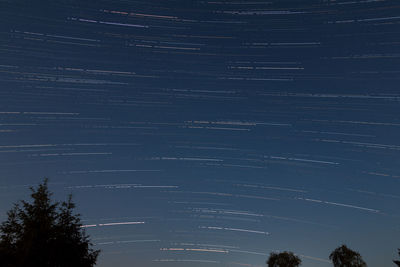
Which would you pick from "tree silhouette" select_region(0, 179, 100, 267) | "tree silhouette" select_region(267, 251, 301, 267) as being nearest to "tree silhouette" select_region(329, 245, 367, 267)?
"tree silhouette" select_region(267, 251, 301, 267)

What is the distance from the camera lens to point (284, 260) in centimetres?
5984

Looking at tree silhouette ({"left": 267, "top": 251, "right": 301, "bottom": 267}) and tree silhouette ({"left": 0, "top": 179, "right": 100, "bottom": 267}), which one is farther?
tree silhouette ({"left": 267, "top": 251, "right": 301, "bottom": 267})

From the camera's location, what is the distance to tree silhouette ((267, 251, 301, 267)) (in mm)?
59328

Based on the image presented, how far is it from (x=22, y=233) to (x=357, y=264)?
53.6 metres

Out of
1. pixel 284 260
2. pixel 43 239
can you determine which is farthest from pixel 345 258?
pixel 43 239

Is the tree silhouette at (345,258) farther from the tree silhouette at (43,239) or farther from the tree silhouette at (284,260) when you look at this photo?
the tree silhouette at (43,239)

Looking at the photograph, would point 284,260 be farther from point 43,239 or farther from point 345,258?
point 43,239

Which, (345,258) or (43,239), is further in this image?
(345,258)

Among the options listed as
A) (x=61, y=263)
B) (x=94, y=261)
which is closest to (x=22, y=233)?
(x=61, y=263)

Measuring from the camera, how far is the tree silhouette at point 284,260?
195 ft

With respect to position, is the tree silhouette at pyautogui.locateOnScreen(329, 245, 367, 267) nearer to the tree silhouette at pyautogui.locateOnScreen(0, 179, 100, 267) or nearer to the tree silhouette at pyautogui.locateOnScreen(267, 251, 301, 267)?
the tree silhouette at pyautogui.locateOnScreen(267, 251, 301, 267)

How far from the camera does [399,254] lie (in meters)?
35.1

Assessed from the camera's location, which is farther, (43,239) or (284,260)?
(284,260)

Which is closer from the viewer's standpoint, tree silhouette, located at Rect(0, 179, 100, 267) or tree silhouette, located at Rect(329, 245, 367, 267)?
tree silhouette, located at Rect(0, 179, 100, 267)
